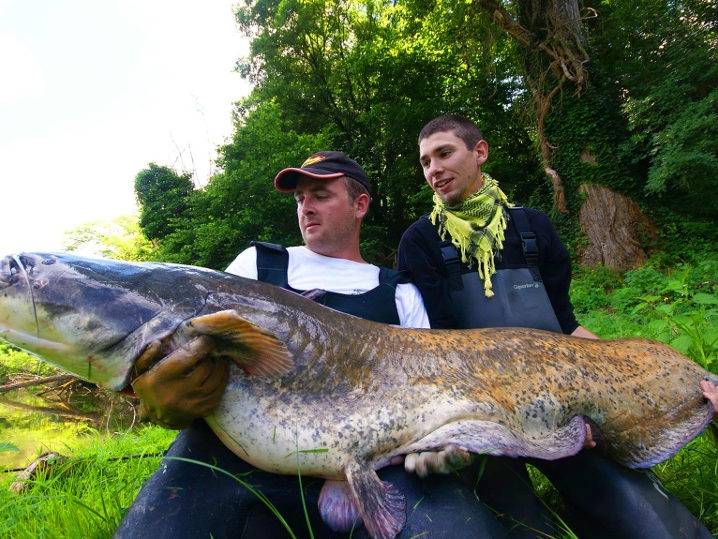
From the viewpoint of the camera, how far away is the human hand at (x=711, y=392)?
2.02 m

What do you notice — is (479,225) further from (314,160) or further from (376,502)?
(376,502)

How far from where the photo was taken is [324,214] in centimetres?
291

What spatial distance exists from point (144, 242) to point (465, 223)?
77.2ft

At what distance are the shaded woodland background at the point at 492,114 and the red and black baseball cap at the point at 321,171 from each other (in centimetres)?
1028

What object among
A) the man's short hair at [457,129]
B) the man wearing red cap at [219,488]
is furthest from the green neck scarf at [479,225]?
the man wearing red cap at [219,488]

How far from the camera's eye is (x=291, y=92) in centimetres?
2180

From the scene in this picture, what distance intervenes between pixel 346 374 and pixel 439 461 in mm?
457

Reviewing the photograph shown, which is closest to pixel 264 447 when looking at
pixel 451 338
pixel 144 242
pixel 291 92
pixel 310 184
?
pixel 451 338

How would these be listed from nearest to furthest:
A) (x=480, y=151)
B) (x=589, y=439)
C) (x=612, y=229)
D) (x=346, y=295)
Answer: (x=589, y=439) < (x=346, y=295) < (x=480, y=151) < (x=612, y=229)

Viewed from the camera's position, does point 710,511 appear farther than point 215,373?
Yes

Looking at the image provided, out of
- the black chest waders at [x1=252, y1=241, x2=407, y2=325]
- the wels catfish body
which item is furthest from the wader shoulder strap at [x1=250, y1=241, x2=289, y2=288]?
the wels catfish body

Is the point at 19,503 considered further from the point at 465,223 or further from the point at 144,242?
the point at 144,242

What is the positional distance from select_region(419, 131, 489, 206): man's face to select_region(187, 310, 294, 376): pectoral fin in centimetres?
191

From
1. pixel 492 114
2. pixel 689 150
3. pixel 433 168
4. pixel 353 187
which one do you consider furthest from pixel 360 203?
pixel 492 114
